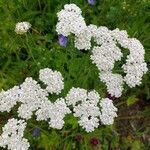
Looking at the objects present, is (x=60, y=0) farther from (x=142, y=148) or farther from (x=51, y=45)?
(x=142, y=148)

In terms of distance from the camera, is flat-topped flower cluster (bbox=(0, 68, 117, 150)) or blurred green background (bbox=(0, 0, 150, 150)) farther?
blurred green background (bbox=(0, 0, 150, 150))

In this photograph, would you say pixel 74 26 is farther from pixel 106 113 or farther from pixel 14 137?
pixel 14 137

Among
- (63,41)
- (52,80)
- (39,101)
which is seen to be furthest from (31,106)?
(63,41)

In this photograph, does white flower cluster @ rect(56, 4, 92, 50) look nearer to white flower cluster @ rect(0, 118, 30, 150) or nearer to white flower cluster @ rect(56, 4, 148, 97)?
white flower cluster @ rect(56, 4, 148, 97)

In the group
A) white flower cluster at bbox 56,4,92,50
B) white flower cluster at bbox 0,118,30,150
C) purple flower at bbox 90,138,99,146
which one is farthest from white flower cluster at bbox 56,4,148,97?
white flower cluster at bbox 0,118,30,150

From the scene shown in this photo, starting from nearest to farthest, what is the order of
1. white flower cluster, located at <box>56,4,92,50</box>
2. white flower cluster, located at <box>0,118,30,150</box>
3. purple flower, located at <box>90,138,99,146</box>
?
white flower cluster, located at <box>0,118,30,150</box> < white flower cluster, located at <box>56,4,92,50</box> < purple flower, located at <box>90,138,99,146</box>

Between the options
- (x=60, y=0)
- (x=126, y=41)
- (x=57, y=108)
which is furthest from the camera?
(x=60, y=0)

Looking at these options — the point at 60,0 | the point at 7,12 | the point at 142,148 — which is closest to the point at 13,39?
the point at 7,12
